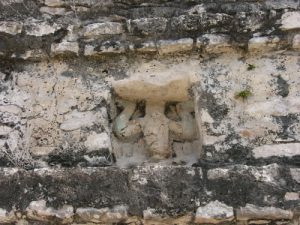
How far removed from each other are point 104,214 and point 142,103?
2.67 feet

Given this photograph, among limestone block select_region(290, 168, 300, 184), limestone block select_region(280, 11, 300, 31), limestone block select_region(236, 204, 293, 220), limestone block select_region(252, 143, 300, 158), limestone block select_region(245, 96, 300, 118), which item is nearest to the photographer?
limestone block select_region(236, 204, 293, 220)

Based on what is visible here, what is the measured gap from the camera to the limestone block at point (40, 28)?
3.17 meters

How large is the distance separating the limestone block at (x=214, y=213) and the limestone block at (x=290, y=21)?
1055 mm

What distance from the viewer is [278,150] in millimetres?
2852

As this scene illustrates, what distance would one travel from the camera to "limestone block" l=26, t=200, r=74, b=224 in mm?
2654

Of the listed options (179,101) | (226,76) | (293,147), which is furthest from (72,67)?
(293,147)

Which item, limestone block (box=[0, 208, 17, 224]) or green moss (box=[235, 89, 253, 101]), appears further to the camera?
green moss (box=[235, 89, 253, 101])

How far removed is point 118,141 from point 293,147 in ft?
3.06

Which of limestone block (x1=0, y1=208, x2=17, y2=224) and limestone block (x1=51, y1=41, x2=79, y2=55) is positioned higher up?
limestone block (x1=51, y1=41, x2=79, y2=55)

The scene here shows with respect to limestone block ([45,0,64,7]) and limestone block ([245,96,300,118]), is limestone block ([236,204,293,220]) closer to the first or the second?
limestone block ([245,96,300,118])

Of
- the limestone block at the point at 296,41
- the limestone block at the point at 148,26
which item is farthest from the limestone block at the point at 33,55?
the limestone block at the point at 296,41

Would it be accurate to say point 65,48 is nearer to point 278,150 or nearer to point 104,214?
point 104,214

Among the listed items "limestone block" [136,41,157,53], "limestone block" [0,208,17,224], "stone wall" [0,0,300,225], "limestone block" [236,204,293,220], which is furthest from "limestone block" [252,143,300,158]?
"limestone block" [0,208,17,224]

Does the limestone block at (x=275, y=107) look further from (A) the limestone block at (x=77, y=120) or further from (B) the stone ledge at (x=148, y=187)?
(A) the limestone block at (x=77, y=120)
